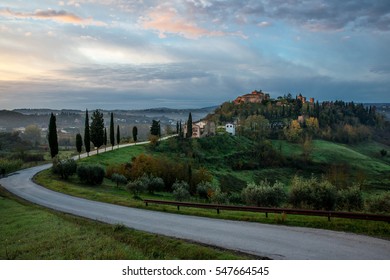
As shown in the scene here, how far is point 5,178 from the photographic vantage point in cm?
5362

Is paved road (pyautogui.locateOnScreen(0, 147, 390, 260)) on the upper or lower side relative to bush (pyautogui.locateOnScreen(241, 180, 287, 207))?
upper

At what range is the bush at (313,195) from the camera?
29344 mm

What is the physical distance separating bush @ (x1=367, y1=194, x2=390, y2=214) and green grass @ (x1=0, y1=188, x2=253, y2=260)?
16490 mm

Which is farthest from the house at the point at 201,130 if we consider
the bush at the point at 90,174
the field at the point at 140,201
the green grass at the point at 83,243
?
the green grass at the point at 83,243

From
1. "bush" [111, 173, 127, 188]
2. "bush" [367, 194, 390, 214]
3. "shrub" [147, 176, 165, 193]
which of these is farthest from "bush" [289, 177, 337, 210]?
"bush" [111, 173, 127, 188]

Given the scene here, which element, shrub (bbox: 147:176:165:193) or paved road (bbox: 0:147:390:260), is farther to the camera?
shrub (bbox: 147:176:165:193)

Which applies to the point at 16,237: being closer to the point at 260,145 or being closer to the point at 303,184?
the point at 303,184

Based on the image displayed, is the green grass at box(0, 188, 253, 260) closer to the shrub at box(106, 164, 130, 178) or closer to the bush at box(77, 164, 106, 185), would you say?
the bush at box(77, 164, 106, 185)

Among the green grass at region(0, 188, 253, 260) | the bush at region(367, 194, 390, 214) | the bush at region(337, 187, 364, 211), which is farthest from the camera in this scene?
the bush at region(337, 187, 364, 211)

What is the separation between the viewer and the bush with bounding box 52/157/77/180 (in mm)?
51866

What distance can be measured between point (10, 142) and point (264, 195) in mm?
149604

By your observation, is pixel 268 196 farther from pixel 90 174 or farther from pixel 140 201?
pixel 90 174

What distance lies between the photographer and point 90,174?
49500 millimetres
